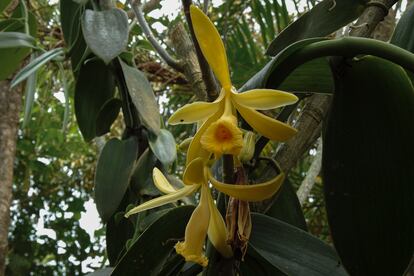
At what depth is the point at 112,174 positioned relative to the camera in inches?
22.4

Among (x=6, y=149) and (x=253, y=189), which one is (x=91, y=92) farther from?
(x=6, y=149)

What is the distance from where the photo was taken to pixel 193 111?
1.06 feet

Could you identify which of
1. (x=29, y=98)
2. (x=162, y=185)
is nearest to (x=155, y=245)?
(x=162, y=185)

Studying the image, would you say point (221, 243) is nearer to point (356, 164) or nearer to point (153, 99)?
point (356, 164)

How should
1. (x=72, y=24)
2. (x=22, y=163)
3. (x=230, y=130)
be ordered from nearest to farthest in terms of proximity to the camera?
(x=230, y=130) < (x=72, y=24) < (x=22, y=163)

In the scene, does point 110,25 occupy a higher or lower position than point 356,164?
higher

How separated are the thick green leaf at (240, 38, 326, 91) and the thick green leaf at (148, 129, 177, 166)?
0.25 m

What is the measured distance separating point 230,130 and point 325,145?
0.07 meters

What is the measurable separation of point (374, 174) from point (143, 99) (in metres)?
0.31

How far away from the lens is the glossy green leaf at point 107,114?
0.68 meters

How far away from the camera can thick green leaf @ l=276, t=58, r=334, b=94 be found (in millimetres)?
364

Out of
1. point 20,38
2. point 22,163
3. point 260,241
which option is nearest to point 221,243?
point 260,241

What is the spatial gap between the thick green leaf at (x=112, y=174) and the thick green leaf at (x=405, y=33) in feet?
0.90

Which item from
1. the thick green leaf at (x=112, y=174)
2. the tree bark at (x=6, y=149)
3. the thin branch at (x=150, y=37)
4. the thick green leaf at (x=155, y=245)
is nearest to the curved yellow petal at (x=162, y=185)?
the thick green leaf at (x=155, y=245)
